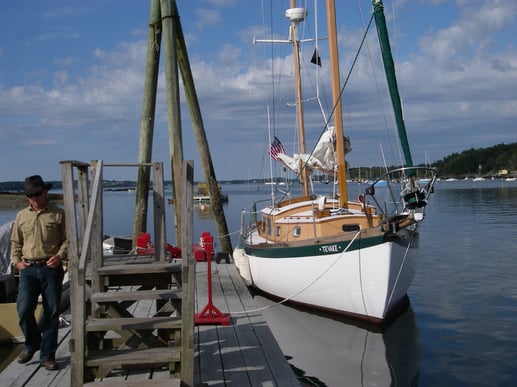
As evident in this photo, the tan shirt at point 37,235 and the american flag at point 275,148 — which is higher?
the american flag at point 275,148

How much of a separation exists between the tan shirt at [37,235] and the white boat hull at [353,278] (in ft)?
22.5

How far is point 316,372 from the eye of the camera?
9602 mm

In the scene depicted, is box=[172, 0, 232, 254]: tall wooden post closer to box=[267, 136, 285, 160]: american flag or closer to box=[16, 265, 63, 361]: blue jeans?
box=[267, 136, 285, 160]: american flag

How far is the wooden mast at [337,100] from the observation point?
13.9 metres

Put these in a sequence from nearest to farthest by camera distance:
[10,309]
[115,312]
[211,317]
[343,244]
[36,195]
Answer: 1. [36,195]
2. [115,312]
3. [211,317]
4. [10,309]
5. [343,244]

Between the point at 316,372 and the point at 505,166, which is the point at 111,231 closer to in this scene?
the point at 316,372

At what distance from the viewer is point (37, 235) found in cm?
579

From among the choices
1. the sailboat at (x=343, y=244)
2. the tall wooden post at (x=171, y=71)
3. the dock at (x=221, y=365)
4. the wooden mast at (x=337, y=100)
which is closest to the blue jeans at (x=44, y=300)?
the dock at (x=221, y=365)

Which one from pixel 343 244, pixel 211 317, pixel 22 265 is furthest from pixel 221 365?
pixel 343 244

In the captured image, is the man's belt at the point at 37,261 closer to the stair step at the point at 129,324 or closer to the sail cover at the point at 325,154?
the stair step at the point at 129,324

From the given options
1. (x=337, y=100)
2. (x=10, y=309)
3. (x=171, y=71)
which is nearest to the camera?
(x=10, y=309)

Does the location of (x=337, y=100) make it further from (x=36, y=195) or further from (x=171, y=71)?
(x=36, y=195)

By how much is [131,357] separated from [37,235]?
65.3 inches

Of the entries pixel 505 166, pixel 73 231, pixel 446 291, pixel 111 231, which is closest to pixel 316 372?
pixel 73 231
